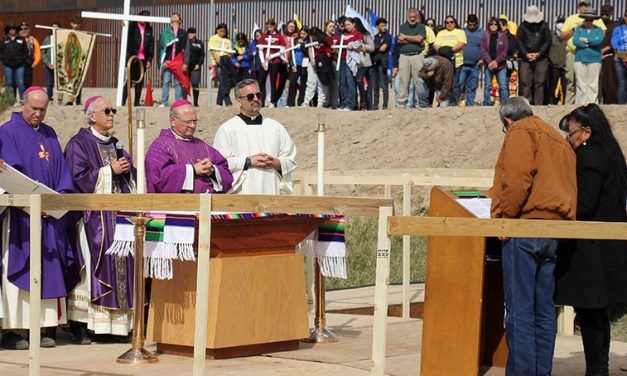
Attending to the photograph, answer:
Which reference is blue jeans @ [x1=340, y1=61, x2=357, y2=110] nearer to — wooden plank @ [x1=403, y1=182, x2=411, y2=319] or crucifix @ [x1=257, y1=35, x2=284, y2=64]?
crucifix @ [x1=257, y1=35, x2=284, y2=64]

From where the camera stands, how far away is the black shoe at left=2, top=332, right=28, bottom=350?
35.4 feet

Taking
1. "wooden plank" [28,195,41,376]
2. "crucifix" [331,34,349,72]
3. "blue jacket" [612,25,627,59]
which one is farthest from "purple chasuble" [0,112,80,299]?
"crucifix" [331,34,349,72]

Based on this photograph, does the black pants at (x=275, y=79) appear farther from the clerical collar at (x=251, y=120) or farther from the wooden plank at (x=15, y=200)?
the wooden plank at (x=15, y=200)

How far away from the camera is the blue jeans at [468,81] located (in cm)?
2453

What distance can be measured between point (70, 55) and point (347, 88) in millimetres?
5229

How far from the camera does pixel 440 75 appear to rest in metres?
24.7

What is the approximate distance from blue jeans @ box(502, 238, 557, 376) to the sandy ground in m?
15.3

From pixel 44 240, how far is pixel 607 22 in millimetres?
15279

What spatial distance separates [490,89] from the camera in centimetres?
2625

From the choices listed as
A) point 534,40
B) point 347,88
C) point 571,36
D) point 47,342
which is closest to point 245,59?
point 347,88

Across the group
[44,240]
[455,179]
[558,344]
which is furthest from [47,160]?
[558,344]

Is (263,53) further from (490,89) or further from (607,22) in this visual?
(607,22)

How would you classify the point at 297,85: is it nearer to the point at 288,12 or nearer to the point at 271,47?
the point at 271,47

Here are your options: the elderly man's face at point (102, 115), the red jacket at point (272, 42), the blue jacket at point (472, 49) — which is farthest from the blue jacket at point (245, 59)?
the elderly man's face at point (102, 115)
